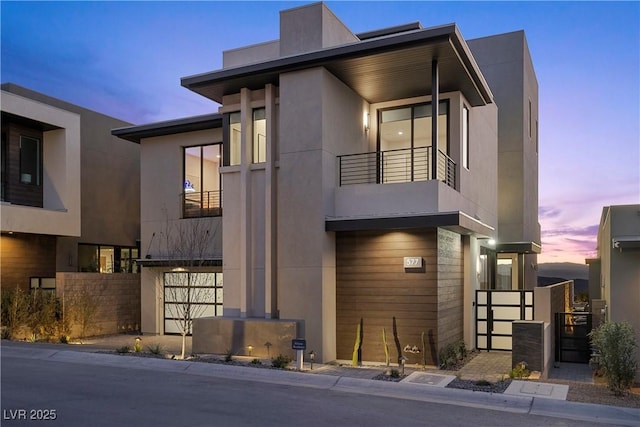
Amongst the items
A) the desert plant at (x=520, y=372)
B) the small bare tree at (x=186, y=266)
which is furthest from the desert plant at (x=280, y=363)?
the small bare tree at (x=186, y=266)

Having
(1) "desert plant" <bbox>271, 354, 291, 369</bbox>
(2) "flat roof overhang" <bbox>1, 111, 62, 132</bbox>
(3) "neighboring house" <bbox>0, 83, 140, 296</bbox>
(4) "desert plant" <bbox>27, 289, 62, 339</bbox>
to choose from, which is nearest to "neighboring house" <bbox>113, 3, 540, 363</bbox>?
(1) "desert plant" <bbox>271, 354, 291, 369</bbox>

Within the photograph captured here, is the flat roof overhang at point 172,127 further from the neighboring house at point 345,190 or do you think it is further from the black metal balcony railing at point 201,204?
the neighboring house at point 345,190

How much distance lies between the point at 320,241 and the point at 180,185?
803cm

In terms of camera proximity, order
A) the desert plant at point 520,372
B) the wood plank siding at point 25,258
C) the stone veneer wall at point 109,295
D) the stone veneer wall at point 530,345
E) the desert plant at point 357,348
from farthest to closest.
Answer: the wood plank siding at point 25,258
the stone veneer wall at point 109,295
the desert plant at point 357,348
the stone veneer wall at point 530,345
the desert plant at point 520,372

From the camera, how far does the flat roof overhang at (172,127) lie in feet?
63.2

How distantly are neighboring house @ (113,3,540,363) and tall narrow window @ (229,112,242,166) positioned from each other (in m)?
0.04

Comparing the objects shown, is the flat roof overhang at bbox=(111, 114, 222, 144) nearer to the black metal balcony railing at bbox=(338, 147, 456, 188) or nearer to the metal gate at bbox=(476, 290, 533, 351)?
the black metal balcony railing at bbox=(338, 147, 456, 188)

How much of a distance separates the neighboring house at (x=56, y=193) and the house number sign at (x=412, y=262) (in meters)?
11.9

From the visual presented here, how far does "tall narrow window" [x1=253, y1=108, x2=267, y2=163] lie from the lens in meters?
15.6

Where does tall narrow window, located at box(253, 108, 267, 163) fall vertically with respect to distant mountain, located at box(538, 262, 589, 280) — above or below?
above

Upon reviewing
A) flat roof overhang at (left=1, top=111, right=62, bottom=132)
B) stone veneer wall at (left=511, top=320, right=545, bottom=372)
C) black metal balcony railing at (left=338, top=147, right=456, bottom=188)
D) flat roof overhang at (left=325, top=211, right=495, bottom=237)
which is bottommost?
stone veneer wall at (left=511, top=320, right=545, bottom=372)

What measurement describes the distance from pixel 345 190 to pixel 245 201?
275 centimetres

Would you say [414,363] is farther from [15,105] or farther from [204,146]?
[15,105]

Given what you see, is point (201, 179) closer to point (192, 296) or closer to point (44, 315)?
point (192, 296)
